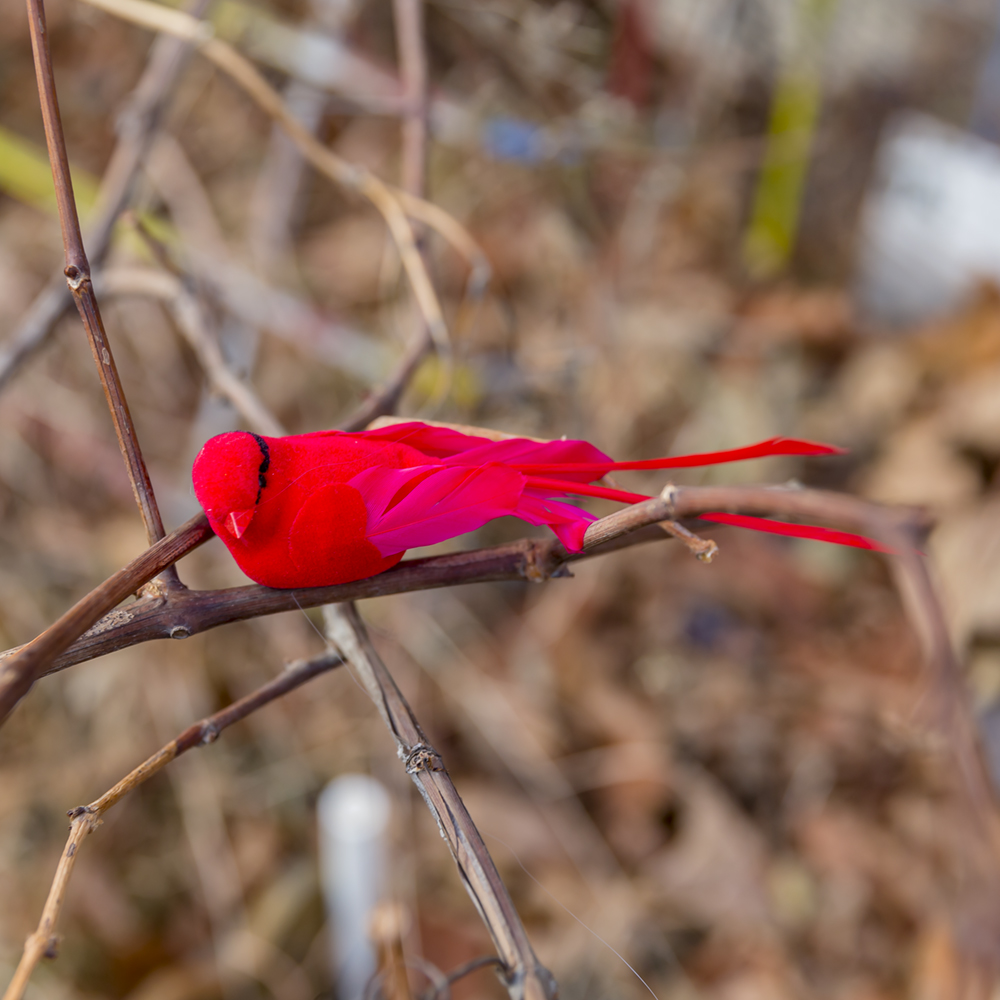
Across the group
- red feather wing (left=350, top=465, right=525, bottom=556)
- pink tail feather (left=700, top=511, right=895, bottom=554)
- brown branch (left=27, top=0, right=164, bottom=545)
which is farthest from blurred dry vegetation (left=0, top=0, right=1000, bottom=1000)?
pink tail feather (left=700, top=511, right=895, bottom=554)

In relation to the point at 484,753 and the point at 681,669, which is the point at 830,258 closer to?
the point at 681,669

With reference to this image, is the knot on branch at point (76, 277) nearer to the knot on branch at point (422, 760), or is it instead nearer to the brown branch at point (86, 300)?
the brown branch at point (86, 300)

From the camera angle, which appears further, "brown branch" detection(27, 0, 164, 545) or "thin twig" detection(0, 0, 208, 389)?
"thin twig" detection(0, 0, 208, 389)

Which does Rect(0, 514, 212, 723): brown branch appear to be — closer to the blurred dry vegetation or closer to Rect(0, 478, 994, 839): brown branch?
Rect(0, 478, 994, 839): brown branch

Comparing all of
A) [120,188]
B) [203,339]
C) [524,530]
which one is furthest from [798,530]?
[524,530]

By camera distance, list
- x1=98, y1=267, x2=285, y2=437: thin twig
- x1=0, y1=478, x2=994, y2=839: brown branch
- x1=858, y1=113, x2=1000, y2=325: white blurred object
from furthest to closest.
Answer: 1. x1=858, y1=113, x2=1000, y2=325: white blurred object
2. x1=98, y1=267, x2=285, y2=437: thin twig
3. x1=0, y1=478, x2=994, y2=839: brown branch

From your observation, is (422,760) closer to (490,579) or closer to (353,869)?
(490,579)

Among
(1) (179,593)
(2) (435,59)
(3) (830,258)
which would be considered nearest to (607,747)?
(1) (179,593)
